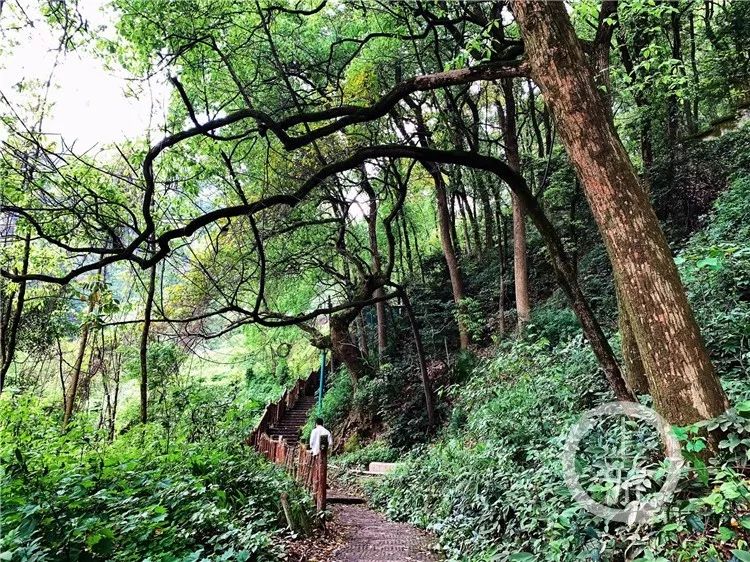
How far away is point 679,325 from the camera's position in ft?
11.4

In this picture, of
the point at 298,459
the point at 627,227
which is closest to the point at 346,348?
the point at 298,459

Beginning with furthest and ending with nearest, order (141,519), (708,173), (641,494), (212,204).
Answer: (708,173), (212,204), (141,519), (641,494)

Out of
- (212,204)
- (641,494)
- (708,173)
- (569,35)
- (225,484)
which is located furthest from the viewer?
(708,173)

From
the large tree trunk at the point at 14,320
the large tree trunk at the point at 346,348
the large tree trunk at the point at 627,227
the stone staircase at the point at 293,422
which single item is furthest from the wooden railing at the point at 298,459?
the large tree trunk at the point at 627,227

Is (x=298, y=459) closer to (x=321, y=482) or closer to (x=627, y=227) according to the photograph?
(x=321, y=482)

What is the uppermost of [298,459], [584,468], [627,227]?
[627,227]

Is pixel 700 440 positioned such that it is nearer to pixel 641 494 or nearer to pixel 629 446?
pixel 641 494

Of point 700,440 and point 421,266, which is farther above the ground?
point 421,266

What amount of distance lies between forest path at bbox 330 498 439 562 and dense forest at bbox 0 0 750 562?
182 mm

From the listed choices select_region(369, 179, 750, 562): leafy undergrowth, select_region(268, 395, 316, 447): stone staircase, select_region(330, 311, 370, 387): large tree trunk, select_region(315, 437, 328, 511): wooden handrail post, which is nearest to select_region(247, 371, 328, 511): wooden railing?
select_region(315, 437, 328, 511): wooden handrail post

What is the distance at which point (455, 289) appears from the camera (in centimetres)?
1451

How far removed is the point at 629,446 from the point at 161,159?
6658mm

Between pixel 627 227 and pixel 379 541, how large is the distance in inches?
203

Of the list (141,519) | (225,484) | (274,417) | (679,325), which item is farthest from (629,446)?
(274,417)
